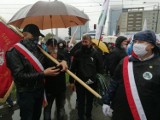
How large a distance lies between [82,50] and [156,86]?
2618 millimetres

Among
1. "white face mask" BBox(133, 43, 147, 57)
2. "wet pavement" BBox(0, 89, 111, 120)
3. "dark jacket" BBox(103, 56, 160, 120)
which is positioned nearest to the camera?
"dark jacket" BBox(103, 56, 160, 120)

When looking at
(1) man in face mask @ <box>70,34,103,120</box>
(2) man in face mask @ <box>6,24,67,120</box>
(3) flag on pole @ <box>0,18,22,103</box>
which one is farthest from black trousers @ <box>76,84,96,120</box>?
(2) man in face mask @ <box>6,24,67,120</box>

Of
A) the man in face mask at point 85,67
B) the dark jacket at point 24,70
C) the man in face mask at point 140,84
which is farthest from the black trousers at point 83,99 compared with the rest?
the man in face mask at point 140,84

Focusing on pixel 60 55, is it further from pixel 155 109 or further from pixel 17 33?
pixel 155 109

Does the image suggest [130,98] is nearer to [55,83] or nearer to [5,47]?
[55,83]

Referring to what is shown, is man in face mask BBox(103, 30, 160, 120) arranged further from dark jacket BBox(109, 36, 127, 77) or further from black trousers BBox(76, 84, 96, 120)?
dark jacket BBox(109, 36, 127, 77)

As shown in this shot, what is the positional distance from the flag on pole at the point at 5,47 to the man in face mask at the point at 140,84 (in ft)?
7.66

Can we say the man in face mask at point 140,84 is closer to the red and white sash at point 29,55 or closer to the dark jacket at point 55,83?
the red and white sash at point 29,55

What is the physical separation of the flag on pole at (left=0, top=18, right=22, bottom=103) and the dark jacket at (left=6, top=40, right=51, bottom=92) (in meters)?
1.08

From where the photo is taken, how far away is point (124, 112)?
309cm

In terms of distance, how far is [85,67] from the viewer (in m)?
5.37

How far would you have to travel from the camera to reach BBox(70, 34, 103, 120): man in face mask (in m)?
5.34

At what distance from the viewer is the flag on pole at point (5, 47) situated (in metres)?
4.82

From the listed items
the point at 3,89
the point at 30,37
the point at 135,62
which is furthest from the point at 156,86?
the point at 3,89
